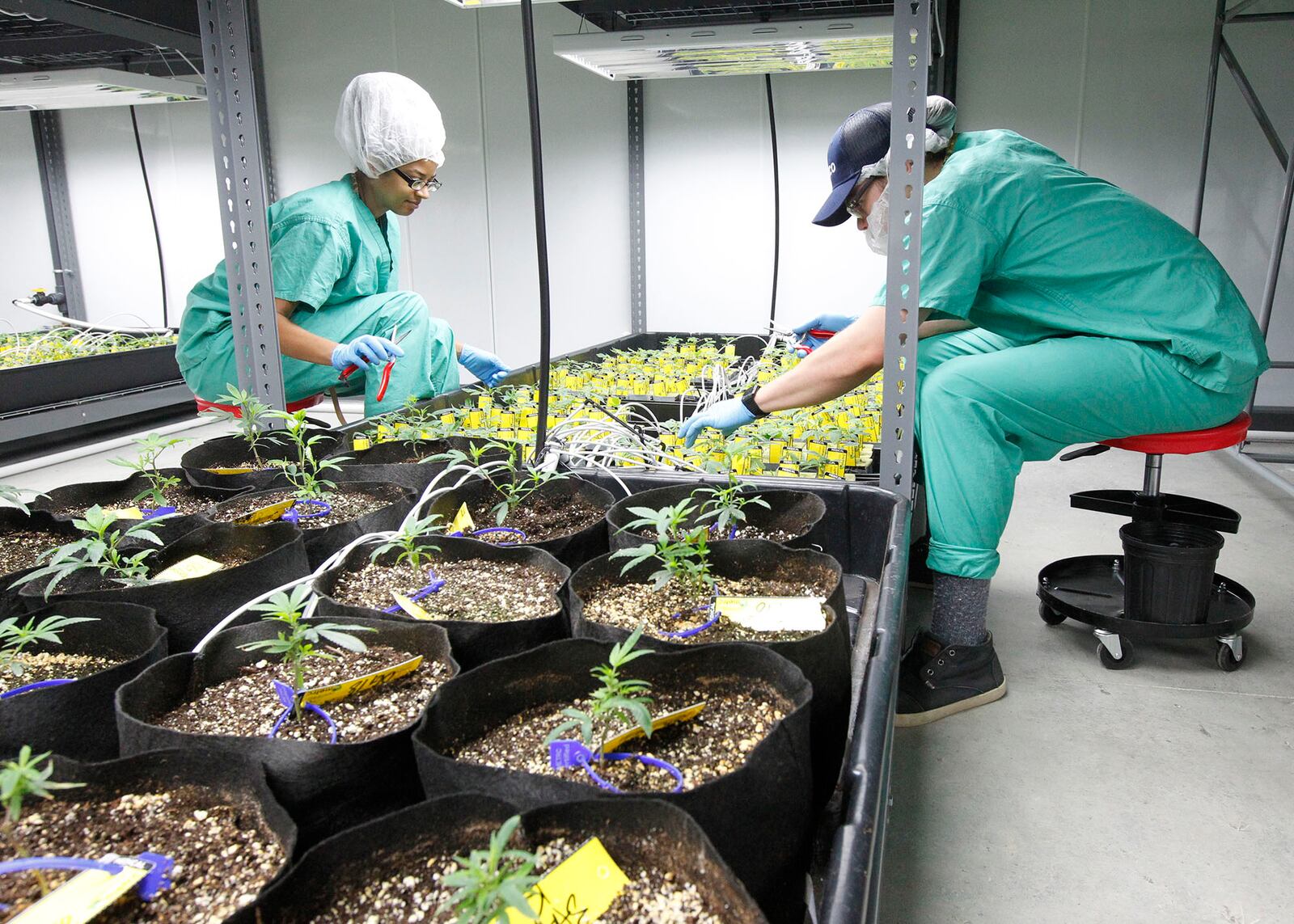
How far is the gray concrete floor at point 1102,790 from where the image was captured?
1118mm

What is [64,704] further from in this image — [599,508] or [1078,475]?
[1078,475]

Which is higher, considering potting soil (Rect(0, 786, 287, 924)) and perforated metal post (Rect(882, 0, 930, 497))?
perforated metal post (Rect(882, 0, 930, 497))

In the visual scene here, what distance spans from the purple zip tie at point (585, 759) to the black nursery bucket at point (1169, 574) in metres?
1.37

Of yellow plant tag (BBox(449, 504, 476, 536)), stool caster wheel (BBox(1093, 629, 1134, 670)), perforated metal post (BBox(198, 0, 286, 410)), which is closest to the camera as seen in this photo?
yellow plant tag (BBox(449, 504, 476, 536))

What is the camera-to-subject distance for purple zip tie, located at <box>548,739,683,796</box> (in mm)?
618

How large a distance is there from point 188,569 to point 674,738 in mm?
624

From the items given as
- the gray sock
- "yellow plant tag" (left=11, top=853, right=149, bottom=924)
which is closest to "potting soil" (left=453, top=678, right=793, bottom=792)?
"yellow plant tag" (left=11, top=853, right=149, bottom=924)

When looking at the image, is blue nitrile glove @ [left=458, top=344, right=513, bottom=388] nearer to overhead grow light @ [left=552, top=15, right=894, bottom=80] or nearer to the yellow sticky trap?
overhead grow light @ [left=552, top=15, right=894, bottom=80]

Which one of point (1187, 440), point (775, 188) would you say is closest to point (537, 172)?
point (1187, 440)

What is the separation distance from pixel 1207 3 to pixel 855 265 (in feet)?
5.60

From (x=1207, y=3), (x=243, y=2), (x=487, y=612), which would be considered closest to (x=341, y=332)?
(x=243, y=2)

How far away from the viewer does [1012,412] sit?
1.53 meters

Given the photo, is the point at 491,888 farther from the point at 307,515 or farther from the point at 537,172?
the point at 307,515

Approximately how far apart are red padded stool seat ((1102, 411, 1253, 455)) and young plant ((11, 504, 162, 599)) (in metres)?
1.59
